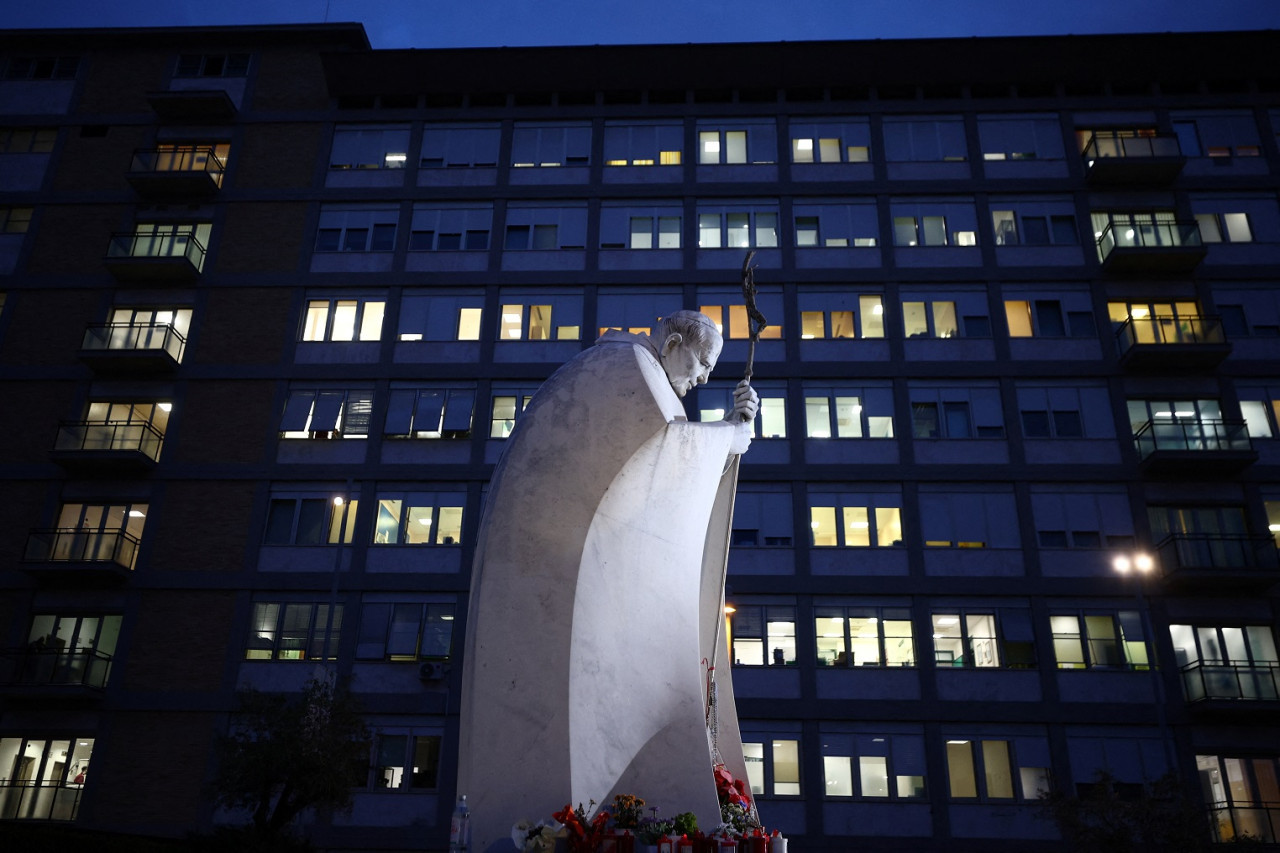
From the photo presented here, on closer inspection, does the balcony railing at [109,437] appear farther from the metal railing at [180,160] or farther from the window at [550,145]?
the window at [550,145]

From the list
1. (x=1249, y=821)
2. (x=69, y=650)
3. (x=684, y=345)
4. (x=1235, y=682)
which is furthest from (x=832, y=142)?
(x=684, y=345)

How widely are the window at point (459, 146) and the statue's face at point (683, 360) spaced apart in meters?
36.0

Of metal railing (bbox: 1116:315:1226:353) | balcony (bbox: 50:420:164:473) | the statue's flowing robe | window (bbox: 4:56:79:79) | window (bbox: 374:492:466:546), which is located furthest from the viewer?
window (bbox: 4:56:79:79)

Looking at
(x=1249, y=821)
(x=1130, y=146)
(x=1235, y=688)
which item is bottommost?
(x=1249, y=821)

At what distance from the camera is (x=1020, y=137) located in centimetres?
4209

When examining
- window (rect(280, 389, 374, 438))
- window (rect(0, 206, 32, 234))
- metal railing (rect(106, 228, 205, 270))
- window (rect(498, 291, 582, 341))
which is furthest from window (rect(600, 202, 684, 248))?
window (rect(0, 206, 32, 234))

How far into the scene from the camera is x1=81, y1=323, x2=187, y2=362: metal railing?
39125mm

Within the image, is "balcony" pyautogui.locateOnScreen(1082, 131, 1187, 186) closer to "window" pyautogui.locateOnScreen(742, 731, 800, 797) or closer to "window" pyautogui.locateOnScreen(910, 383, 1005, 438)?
"window" pyautogui.locateOnScreen(910, 383, 1005, 438)

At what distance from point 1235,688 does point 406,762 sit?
26.2 metres

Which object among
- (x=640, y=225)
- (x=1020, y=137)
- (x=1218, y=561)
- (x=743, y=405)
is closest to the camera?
(x=743, y=405)

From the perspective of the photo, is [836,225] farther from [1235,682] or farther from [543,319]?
[1235,682]

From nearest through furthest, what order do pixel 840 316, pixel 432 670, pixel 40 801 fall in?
pixel 40 801
pixel 432 670
pixel 840 316

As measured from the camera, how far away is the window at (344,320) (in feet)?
131

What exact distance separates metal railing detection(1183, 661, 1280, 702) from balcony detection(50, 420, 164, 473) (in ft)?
118
